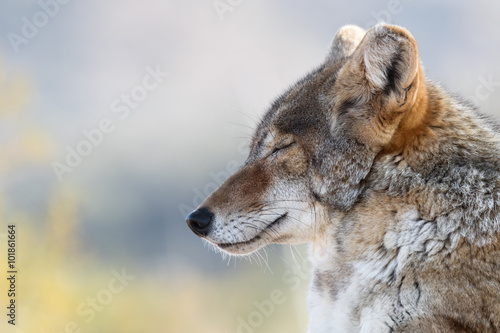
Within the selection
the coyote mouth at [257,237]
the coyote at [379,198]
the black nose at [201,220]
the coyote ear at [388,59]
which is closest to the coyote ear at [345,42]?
the coyote at [379,198]

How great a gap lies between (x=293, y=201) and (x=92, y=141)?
563 centimetres

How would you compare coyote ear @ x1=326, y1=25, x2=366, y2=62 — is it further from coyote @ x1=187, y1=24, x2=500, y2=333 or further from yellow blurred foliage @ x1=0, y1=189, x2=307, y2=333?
yellow blurred foliage @ x1=0, y1=189, x2=307, y2=333

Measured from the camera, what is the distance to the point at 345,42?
5078mm

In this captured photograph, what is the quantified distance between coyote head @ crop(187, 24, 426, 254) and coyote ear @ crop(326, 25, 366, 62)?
2.72ft

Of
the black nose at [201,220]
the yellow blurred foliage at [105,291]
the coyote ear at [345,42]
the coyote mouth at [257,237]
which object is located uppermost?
the coyote ear at [345,42]

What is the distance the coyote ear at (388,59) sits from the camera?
348cm

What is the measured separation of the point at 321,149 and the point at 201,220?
93cm

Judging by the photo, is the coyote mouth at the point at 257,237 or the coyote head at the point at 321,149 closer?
the coyote head at the point at 321,149

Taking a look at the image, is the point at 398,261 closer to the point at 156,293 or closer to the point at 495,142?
the point at 495,142

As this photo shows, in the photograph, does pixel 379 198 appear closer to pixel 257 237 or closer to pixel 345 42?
pixel 257 237

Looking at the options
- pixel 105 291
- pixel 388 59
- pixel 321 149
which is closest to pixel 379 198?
pixel 321 149

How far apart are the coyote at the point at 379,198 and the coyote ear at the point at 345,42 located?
772mm

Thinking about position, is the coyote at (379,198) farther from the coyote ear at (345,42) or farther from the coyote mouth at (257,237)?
the coyote ear at (345,42)

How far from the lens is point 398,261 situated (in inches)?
135
